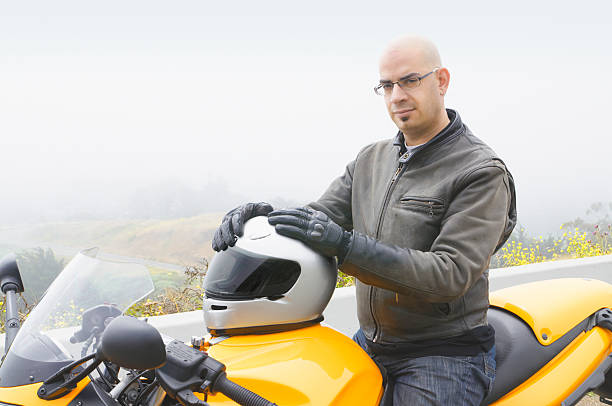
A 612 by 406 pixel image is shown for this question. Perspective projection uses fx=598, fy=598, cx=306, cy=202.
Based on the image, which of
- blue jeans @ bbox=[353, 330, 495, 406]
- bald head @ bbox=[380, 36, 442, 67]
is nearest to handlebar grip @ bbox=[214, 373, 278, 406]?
blue jeans @ bbox=[353, 330, 495, 406]

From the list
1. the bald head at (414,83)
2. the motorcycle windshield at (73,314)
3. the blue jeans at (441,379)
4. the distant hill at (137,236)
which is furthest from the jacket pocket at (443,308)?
the distant hill at (137,236)

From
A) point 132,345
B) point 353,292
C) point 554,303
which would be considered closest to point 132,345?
point 132,345

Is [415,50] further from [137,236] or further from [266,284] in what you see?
[137,236]

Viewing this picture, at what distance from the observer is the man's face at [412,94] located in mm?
2066

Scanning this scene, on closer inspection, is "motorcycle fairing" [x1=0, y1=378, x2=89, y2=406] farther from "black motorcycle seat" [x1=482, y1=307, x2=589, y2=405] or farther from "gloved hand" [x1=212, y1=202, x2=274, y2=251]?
"black motorcycle seat" [x1=482, y1=307, x2=589, y2=405]

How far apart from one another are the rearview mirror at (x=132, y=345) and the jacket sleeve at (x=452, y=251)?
0.63 metres

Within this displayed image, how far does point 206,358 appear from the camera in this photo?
1524 mm

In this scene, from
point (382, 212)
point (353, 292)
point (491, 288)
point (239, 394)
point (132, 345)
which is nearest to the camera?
point (132, 345)

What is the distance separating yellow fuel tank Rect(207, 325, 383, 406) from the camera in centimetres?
165

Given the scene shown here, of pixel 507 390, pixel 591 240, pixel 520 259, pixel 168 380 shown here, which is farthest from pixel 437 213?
pixel 591 240

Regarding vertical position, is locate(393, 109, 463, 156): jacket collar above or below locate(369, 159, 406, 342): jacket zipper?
above

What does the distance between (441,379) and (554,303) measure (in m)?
0.76

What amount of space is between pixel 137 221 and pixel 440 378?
434cm

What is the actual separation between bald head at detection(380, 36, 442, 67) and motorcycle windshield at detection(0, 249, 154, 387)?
1116 millimetres
